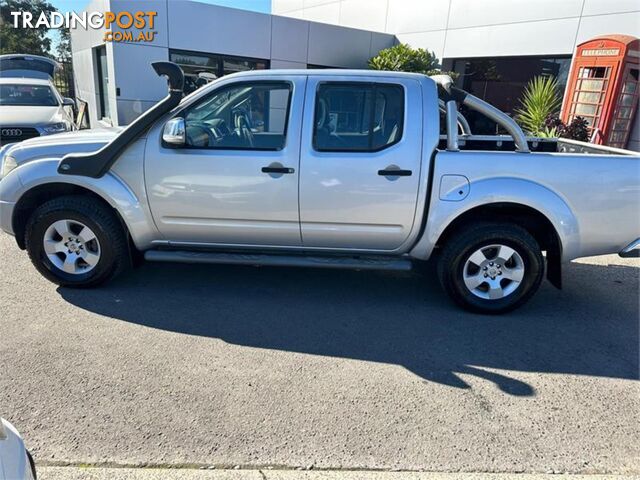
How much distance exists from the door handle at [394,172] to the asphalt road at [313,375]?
1157mm

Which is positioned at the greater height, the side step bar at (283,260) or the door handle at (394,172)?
the door handle at (394,172)

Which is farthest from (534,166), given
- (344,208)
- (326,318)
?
(326,318)

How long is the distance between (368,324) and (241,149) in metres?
1.75

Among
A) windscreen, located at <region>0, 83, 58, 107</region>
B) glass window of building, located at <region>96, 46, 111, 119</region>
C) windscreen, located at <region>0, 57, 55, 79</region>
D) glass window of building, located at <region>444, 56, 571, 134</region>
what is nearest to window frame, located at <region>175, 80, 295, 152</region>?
windscreen, located at <region>0, 83, 58, 107</region>

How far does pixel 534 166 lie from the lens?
362 cm

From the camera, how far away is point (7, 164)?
4.08m

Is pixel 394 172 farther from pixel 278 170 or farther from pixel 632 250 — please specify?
pixel 632 250

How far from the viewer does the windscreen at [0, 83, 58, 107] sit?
964cm

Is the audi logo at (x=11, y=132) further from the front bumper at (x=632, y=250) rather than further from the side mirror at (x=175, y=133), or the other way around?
the front bumper at (x=632, y=250)

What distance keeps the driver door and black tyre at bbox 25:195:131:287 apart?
18.0 inches

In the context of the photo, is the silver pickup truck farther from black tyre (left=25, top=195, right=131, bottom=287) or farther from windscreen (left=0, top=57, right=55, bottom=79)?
windscreen (left=0, top=57, right=55, bottom=79)

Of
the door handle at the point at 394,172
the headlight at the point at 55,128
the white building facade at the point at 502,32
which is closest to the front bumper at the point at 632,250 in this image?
the door handle at the point at 394,172

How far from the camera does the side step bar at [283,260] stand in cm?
389

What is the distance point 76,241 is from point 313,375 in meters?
2.43
